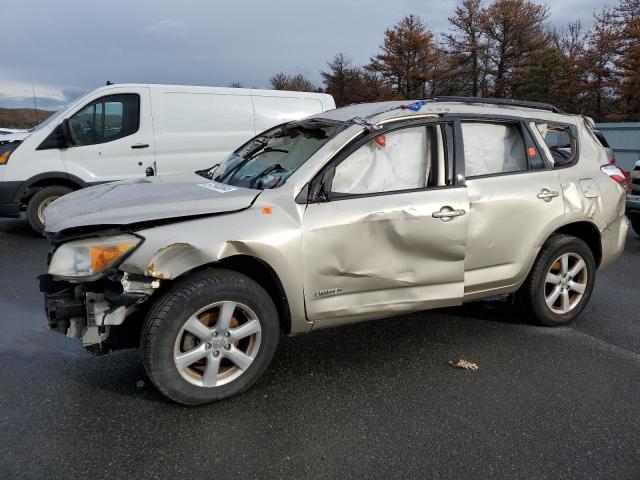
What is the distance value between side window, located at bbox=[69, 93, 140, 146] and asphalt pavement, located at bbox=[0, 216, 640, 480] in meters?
4.28

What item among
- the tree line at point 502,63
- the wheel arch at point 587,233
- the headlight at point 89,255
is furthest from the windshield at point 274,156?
the tree line at point 502,63

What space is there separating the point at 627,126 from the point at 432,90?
1083 inches

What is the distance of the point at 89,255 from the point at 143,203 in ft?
1.38

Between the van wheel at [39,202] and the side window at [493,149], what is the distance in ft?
20.9

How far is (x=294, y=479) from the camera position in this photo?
2459 millimetres

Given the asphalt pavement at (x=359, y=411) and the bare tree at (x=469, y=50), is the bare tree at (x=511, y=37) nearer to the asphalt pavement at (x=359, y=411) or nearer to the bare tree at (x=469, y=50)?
the bare tree at (x=469, y=50)

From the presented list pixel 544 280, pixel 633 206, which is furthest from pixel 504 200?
pixel 633 206

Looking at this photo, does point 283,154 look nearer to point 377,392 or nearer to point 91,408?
point 377,392

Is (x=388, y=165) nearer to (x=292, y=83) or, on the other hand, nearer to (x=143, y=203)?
(x=143, y=203)

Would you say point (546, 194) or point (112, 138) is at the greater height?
point (112, 138)

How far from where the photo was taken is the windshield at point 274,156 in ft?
11.5

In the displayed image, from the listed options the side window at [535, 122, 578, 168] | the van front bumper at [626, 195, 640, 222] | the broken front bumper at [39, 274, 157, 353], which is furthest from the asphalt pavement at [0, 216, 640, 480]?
the van front bumper at [626, 195, 640, 222]

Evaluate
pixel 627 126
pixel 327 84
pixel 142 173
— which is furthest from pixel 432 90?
pixel 142 173

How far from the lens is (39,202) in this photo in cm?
780
